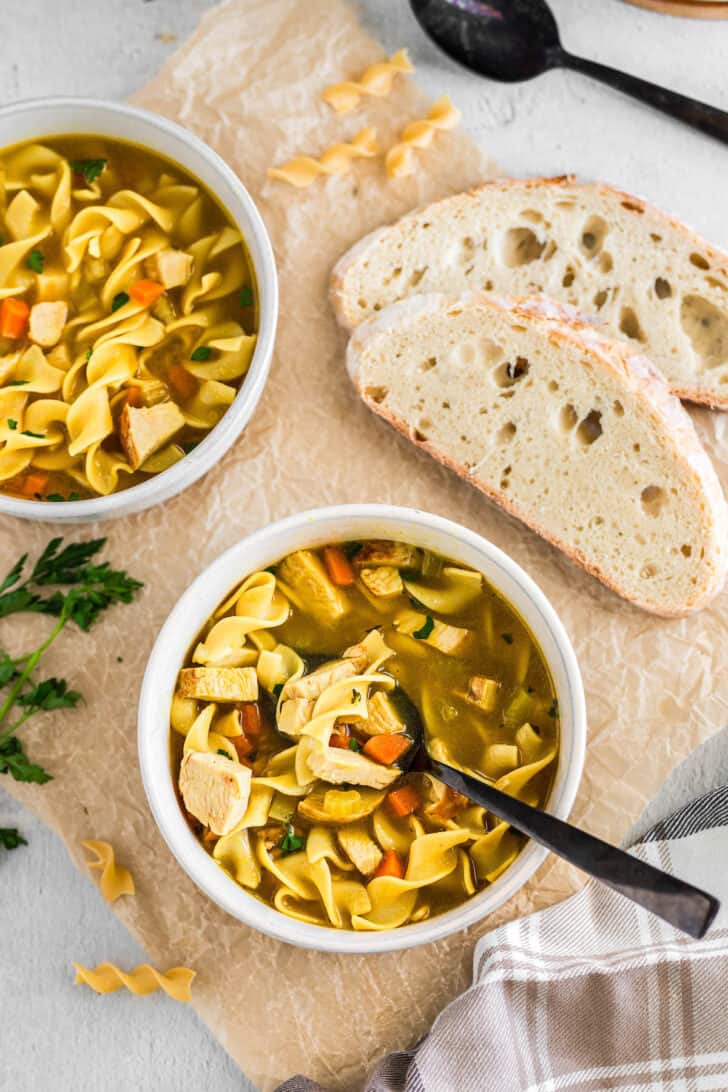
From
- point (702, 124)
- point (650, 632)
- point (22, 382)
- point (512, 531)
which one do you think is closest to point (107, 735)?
point (22, 382)

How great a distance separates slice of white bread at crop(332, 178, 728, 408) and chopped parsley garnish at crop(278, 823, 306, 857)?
163cm

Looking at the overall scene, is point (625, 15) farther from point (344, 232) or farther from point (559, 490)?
point (559, 490)

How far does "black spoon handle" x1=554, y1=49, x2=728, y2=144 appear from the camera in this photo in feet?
12.4

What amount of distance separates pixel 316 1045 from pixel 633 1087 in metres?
0.97

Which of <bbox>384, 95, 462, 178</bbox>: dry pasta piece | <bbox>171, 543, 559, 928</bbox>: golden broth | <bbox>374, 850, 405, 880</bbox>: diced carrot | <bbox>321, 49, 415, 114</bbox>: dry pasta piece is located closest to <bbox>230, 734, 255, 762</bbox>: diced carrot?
<bbox>171, 543, 559, 928</bbox>: golden broth

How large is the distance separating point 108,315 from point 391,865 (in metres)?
1.87

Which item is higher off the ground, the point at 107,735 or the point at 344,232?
the point at 344,232

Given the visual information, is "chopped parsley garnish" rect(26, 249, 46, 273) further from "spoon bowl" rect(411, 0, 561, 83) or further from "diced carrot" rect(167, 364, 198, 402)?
"spoon bowl" rect(411, 0, 561, 83)

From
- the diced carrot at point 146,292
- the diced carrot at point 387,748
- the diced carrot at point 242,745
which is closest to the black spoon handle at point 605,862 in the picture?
the diced carrot at point 387,748

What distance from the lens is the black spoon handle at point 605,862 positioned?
262cm

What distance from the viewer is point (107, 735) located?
364 cm

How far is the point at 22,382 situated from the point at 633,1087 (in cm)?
283

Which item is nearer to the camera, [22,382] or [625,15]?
[22,382]

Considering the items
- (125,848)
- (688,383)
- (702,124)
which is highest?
(702,124)
